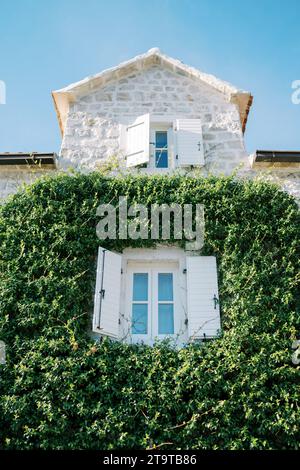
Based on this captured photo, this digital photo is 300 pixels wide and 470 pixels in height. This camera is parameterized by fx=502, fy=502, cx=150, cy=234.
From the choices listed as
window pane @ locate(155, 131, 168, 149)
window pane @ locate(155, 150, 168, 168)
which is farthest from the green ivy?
window pane @ locate(155, 131, 168, 149)

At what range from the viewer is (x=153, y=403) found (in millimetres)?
6090

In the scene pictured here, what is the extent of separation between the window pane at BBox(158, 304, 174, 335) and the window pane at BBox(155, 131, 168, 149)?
3341 millimetres

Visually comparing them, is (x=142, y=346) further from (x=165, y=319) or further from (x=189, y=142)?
(x=189, y=142)

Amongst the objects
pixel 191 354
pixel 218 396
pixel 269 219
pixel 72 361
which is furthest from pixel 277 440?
pixel 269 219

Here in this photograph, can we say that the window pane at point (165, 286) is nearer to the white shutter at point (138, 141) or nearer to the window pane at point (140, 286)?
the window pane at point (140, 286)

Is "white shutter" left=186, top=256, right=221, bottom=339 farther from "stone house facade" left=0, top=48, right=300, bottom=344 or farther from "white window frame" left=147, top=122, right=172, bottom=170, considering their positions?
"white window frame" left=147, top=122, right=172, bottom=170

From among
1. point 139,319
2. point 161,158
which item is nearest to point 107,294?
point 139,319

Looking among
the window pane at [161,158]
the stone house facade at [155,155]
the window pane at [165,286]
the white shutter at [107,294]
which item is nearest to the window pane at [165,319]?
the stone house facade at [155,155]

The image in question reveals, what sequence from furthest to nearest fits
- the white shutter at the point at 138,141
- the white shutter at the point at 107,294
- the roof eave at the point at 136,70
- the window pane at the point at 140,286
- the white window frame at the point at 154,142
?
the roof eave at the point at 136,70 < the white window frame at the point at 154,142 < the white shutter at the point at 138,141 < the window pane at the point at 140,286 < the white shutter at the point at 107,294

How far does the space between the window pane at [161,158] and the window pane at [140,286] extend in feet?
7.65

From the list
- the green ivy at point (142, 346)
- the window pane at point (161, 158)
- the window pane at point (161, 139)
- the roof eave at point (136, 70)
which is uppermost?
the roof eave at point (136, 70)

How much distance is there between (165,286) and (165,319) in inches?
21.2

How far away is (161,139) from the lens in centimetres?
935

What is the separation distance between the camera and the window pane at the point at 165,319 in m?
7.02
